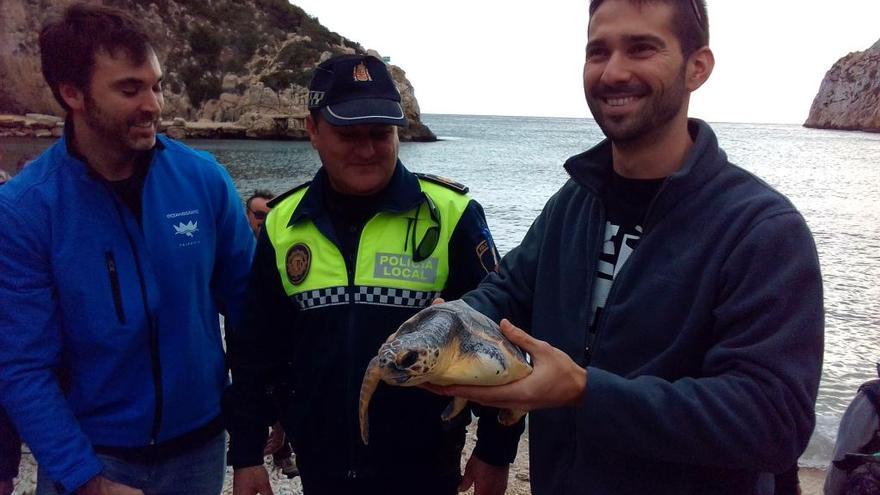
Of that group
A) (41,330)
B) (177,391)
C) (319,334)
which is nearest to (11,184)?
(41,330)

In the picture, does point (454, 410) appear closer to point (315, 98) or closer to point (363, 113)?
point (363, 113)

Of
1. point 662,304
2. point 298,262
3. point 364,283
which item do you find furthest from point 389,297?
point 662,304

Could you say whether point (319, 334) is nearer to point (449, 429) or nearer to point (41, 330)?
point (449, 429)

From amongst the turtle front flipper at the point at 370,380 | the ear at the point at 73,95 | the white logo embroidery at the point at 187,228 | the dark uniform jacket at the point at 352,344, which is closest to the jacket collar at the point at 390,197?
the dark uniform jacket at the point at 352,344

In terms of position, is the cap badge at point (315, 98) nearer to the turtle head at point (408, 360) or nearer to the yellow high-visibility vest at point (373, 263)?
the yellow high-visibility vest at point (373, 263)

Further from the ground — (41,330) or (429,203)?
(429,203)

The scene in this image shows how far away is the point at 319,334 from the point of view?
8.27ft

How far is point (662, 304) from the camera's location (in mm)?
1698

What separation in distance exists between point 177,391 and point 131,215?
82 centimetres

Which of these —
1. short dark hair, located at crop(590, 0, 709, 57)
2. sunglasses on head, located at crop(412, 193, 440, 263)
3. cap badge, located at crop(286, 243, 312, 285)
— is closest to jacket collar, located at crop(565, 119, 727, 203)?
short dark hair, located at crop(590, 0, 709, 57)

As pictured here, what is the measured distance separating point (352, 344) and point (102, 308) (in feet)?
3.48

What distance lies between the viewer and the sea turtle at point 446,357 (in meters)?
1.67

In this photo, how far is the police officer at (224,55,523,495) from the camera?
2484mm

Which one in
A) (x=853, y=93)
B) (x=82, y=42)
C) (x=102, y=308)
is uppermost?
(x=853, y=93)
